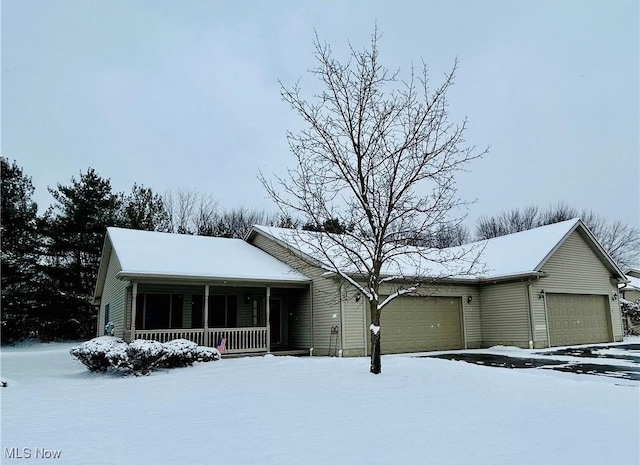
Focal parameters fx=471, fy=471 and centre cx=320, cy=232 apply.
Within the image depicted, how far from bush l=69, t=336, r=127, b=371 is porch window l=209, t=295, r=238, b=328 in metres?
5.69

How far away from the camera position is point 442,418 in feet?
20.8

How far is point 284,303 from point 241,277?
3552 mm

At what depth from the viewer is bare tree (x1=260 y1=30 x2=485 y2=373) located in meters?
10.7

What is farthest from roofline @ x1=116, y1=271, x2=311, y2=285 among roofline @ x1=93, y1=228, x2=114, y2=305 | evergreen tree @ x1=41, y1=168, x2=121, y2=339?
evergreen tree @ x1=41, y1=168, x2=121, y2=339

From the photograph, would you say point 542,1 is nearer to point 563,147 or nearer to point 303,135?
point 303,135

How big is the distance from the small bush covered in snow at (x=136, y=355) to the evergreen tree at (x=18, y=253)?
697 inches

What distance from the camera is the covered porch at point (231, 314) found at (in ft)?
50.9

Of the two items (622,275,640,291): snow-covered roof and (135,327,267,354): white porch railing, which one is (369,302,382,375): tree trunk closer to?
(135,327,267,354): white porch railing

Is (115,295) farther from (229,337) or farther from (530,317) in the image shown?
(530,317)

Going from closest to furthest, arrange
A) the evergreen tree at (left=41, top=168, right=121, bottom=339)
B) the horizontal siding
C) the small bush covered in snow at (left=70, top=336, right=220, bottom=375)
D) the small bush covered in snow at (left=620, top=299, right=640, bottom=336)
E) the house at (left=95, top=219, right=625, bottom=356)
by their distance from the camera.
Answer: the small bush covered in snow at (left=70, top=336, right=220, bottom=375) → the house at (left=95, top=219, right=625, bottom=356) → the horizontal siding → the small bush covered in snow at (left=620, top=299, right=640, bottom=336) → the evergreen tree at (left=41, top=168, right=121, bottom=339)

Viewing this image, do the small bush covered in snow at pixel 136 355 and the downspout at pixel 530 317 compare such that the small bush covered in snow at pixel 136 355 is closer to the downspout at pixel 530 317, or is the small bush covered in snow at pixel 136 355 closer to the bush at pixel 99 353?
the bush at pixel 99 353

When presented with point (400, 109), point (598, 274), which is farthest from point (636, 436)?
point (598, 274)

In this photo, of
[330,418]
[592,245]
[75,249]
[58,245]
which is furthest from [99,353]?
[58,245]

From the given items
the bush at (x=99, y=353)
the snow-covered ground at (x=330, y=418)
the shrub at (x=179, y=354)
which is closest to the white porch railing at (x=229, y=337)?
the shrub at (x=179, y=354)
